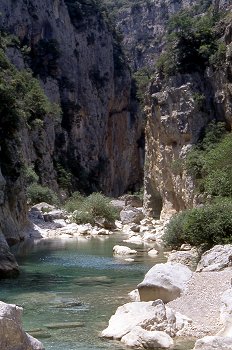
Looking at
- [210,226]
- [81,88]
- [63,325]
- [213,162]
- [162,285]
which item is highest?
[81,88]

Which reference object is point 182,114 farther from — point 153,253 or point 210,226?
point 210,226

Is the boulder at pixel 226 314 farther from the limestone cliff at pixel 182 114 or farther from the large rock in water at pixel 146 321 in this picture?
the limestone cliff at pixel 182 114

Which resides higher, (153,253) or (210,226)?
(210,226)

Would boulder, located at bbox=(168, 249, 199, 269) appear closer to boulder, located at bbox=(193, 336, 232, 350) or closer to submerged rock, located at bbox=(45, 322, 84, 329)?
submerged rock, located at bbox=(45, 322, 84, 329)

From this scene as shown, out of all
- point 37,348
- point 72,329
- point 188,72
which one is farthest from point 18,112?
point 37,348

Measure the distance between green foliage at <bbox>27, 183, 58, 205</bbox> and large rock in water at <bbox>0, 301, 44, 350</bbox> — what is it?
148 ft

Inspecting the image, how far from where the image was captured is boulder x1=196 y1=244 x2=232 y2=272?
60.1ft

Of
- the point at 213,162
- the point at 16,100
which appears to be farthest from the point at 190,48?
the point at 16,100

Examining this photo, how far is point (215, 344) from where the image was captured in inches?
417

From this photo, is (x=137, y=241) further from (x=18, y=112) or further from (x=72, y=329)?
(x=72, y=329)

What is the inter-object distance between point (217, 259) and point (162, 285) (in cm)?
424

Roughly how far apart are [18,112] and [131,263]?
45.0ft

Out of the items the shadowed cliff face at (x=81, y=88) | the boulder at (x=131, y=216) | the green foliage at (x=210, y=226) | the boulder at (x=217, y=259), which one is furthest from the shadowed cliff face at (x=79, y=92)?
the boulder at (x=217, y=259)

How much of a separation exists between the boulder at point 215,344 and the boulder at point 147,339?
2.71ft
